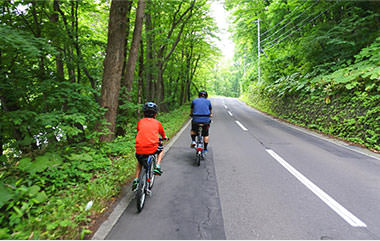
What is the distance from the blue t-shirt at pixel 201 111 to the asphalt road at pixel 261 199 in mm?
1274

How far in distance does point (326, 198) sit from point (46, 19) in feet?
27.8

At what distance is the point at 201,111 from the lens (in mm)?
5551

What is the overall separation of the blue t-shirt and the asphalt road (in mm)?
1274

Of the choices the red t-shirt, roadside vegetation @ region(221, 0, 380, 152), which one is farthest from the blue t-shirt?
roadside vegetation @ region(221, 0, 380, 152)

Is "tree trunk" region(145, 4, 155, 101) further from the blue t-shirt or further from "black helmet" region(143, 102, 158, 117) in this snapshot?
"black helmet" region(143, 102, 158, 117)

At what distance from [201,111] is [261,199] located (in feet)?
9.54

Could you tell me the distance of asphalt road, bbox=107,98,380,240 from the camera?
2.61 meters

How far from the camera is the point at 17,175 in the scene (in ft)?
10.6

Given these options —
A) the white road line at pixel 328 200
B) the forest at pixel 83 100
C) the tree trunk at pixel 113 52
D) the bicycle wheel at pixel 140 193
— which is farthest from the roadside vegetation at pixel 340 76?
the tree trunk at pixel 113 52

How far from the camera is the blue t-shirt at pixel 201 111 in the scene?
5.55 meters

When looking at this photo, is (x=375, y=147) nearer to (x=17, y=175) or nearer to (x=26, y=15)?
(x=17, y=175)

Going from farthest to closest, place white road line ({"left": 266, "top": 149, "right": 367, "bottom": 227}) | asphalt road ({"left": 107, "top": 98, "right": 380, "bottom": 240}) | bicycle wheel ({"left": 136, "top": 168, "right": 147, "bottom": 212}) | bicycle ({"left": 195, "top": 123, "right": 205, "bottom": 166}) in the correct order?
bicycle ({"left": 195, "top": 123, "right": 205, "bottom": 166}) → bicycle wheel ({"left": 136, "top": 168, "right": 147, "bottom": 212}) → white road line ({"left": 266, "top": 149, "right": 367, "bottom": 227}) → asphalt road ({"left": 107, "top": 98, "right": 380, "bottom": 240})

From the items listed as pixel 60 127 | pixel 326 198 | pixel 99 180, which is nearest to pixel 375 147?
pixel 326 198

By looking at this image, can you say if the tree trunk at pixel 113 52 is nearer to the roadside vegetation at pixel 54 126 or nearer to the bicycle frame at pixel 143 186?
the roadside vegetation at pixel 54 126
